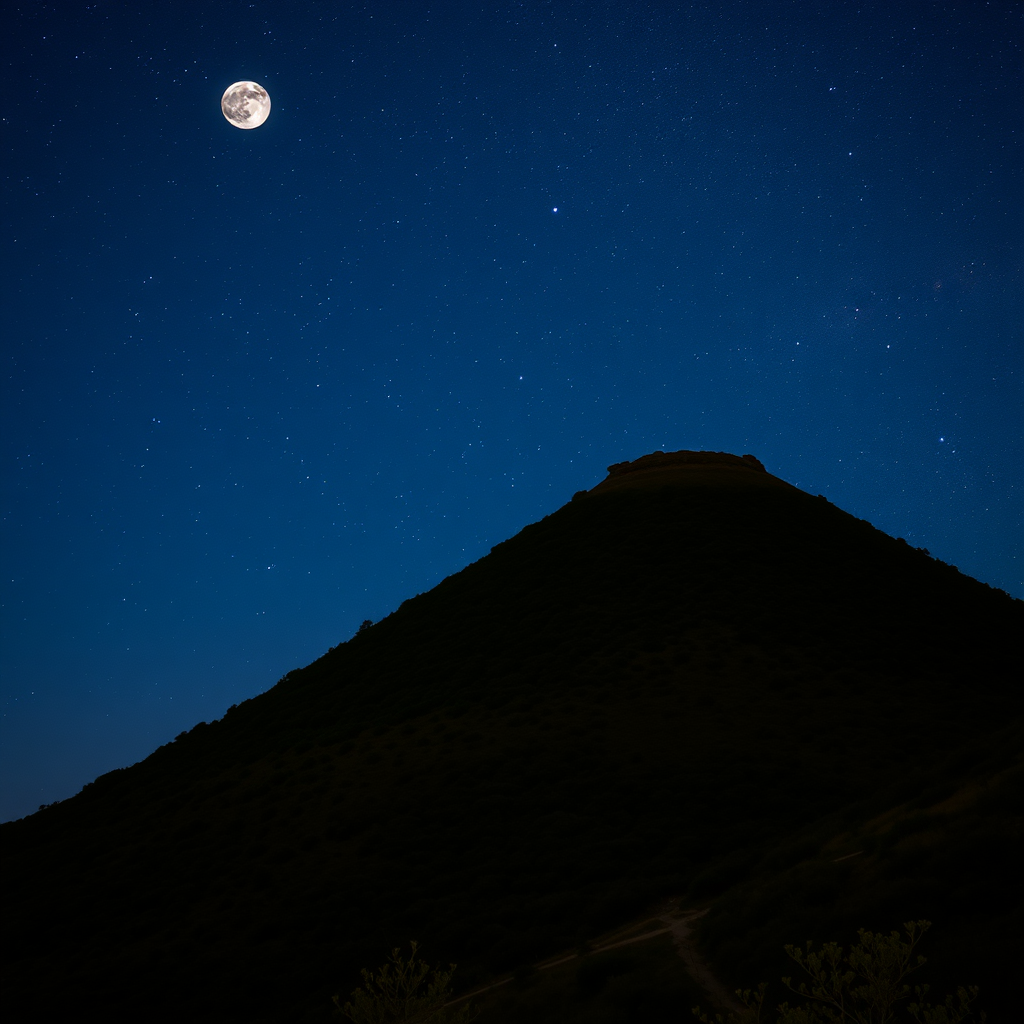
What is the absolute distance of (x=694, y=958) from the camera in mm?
9492

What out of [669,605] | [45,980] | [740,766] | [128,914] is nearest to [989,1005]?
[740,766]

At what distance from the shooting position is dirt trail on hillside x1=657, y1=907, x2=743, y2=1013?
8070 millimetres

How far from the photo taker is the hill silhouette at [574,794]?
1042cm

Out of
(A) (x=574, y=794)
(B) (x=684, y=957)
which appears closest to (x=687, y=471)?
(A) (x=574, y=794)

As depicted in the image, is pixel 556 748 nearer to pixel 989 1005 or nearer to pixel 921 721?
pixel 921 721

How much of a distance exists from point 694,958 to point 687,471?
43.9m

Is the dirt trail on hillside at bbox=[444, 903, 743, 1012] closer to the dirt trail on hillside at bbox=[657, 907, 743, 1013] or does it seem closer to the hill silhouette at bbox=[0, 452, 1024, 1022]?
the dirt trail on hillside at bbox=[657, 907, 743, 1013]

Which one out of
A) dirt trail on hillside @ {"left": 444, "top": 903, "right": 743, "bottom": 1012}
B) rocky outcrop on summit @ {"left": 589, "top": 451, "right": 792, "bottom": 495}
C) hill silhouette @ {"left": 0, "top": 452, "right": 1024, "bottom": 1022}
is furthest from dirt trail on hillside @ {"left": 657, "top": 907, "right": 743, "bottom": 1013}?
rocky outcrop on summit @ {"left": 589, "top": 451, "right": 792, "bottom": 495}

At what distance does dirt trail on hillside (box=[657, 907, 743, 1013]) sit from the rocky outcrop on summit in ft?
123

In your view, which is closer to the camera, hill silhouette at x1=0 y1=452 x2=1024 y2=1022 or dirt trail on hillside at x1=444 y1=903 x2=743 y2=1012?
dirt trail on hillside at x1=444 y1=903 x2=743 y2=1012

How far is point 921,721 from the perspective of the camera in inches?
888

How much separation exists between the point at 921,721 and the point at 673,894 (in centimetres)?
1378

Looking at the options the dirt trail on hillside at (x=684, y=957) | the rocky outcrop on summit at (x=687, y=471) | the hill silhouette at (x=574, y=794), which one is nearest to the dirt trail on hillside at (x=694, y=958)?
the dirt trail on hillside at (x=684, y=957)

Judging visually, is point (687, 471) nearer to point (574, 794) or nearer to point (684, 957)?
point (574, 794)
